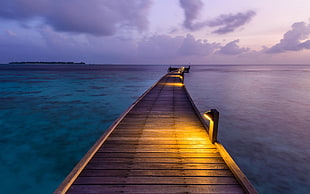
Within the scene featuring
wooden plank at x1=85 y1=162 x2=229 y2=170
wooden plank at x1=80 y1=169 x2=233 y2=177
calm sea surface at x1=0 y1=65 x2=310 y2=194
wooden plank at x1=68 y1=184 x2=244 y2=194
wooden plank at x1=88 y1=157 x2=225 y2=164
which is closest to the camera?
wooden plank at x1=68 y1=184 x2=244 y2=194

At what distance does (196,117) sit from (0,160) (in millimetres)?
8657

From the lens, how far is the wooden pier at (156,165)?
317 cm

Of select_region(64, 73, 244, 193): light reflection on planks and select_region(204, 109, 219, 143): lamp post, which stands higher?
select_region(204, 109, 219, 143): lamp post

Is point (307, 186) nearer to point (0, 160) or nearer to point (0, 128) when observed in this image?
point (0, 160)

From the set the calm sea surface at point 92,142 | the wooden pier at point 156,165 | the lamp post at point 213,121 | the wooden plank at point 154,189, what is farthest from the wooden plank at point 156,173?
the calm sea surface at point 92,142

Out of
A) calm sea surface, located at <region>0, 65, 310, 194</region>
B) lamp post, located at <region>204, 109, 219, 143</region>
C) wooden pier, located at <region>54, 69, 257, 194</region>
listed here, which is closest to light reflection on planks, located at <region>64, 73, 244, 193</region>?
wooden pier, located at <region>54, 69, 257, 194</region>

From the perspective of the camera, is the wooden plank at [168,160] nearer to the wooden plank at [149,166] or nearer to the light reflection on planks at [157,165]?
the light reflection on planks at [157,165]

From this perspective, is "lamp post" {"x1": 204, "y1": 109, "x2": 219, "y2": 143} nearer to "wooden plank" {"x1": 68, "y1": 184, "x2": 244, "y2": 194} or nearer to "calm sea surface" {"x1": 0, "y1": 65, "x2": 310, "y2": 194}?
"wooden plank" {"x1": 68, "y1": 184, "x2": 244, "y2": 194}

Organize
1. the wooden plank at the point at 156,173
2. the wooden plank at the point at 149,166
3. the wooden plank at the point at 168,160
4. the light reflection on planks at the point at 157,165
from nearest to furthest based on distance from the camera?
the light reflection on planks at the point at 157,165 < the wooden plank at the point at 156,173 < the wooden plank at the point at 149,166 < the wooden plank at the point at 168,160

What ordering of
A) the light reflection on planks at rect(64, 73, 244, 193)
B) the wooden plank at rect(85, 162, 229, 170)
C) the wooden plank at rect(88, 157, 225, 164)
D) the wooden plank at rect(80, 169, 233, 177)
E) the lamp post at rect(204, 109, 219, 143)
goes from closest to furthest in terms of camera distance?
the light reflection on planks at rect(64, 73, 244, 193), the wooden plank at rect(80, 169, 233, 177), the wooden plank at rect(85, 162, 229, 170), the wooden plank at rect(88, 157, 225, 164), the lamp post at rect(204, 109, 219, 143)

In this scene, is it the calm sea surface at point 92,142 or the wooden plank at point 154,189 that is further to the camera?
the calm sea surface at point 92,142

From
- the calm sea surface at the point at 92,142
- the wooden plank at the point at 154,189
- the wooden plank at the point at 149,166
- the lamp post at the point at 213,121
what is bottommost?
the calm sea surface at the point at 92,142

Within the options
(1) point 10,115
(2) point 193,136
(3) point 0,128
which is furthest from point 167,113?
(1) point 10,115

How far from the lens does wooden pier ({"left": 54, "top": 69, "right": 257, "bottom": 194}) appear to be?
317 centimetres
